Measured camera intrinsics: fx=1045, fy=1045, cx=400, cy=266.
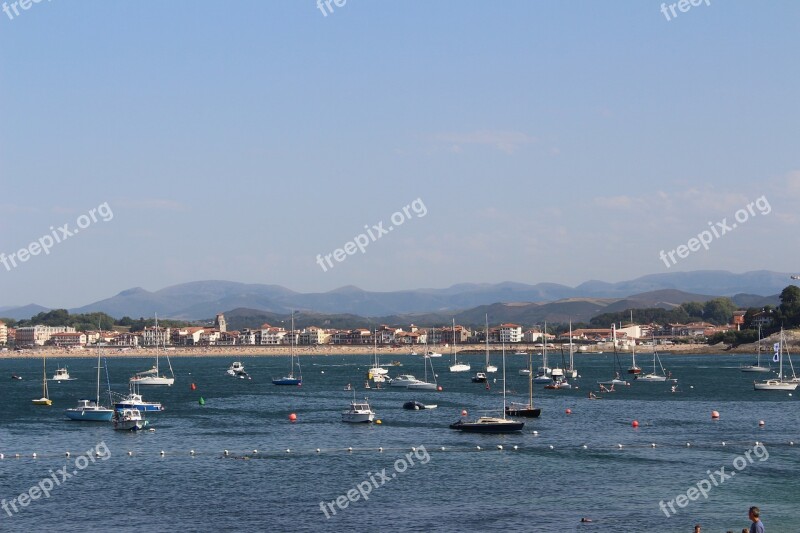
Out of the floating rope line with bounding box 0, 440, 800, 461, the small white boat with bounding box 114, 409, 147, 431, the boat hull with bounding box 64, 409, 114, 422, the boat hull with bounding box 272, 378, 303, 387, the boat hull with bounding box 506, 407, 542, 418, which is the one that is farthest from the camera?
the boat hull with bounding box 272, 378, 303, 387

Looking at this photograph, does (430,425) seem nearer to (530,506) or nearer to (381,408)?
(381,408)

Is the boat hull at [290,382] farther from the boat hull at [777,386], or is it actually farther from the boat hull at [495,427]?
the boat hull at [495,427]

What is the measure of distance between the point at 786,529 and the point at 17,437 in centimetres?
6185

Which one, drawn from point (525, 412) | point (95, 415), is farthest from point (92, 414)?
point (525, 412)

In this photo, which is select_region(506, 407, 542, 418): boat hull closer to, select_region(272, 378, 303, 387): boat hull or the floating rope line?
the floating rope line

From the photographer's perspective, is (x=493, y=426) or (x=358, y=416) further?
(x=358, y=416)

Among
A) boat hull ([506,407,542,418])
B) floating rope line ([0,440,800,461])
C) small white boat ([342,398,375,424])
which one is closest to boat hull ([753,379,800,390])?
boat hull ([506,407,542,418])

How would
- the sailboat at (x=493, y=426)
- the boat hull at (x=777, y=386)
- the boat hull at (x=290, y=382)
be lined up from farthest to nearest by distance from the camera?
the boat hull at (x=290, y=382), the boat hull at (x=777, y=386), the sailboat at (x=493, y=426)

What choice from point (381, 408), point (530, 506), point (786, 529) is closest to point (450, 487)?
point (530, 506)

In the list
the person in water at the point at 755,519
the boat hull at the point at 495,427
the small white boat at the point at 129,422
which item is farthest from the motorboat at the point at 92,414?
the person in water at the point at 755,519

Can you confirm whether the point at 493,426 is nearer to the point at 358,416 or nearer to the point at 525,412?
the point at 525,412

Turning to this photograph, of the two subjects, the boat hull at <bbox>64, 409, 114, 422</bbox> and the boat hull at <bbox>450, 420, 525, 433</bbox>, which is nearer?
the boat hull at <bbox>450, 420, 525, 433</bbox>

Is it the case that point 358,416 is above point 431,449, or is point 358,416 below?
above

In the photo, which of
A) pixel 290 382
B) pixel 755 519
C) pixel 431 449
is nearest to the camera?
pixel 755 519
